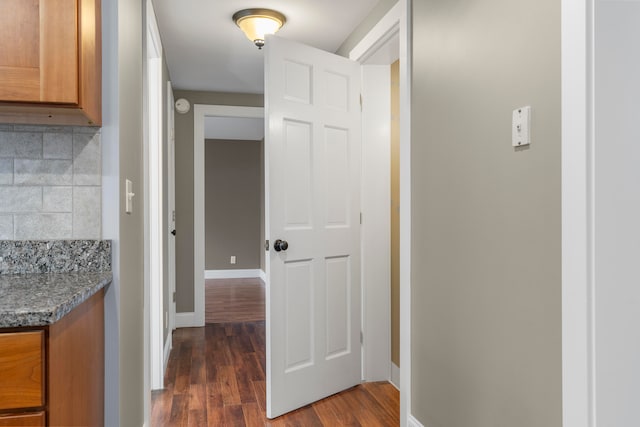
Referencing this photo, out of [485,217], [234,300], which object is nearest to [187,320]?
[234,300]

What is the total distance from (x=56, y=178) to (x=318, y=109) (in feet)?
5.24

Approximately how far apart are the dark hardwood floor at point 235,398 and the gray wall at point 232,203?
4.13m

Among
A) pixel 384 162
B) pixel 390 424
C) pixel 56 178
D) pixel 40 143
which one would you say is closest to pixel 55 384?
pixel 56 178

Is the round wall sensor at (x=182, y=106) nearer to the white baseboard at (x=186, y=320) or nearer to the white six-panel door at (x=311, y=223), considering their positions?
the white baseboard at (x=186, y=320)

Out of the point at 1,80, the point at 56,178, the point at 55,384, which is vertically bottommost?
the point at 55,384

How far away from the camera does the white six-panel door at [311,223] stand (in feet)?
8.43

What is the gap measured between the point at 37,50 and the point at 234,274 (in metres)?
6.86

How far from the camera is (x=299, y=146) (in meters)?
2.70

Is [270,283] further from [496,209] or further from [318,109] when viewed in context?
[496,209]

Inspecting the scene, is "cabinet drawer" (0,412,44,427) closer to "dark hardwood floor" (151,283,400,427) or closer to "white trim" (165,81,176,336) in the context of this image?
"dark hardwood floor" (151,283,400,427)

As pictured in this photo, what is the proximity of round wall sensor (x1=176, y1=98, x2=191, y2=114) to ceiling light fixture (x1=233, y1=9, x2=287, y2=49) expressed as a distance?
6.00ft

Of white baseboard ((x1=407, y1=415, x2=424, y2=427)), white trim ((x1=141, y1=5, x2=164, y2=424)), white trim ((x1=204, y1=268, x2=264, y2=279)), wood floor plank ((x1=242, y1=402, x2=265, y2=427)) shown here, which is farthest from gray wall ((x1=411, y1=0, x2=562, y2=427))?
white trim ((x1=204, y1=268, x2=264, y2=279))

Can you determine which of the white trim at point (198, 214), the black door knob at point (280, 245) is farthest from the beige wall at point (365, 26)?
the white trim at point (198, 214)

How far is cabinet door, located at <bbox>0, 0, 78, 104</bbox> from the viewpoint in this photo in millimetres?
1302
